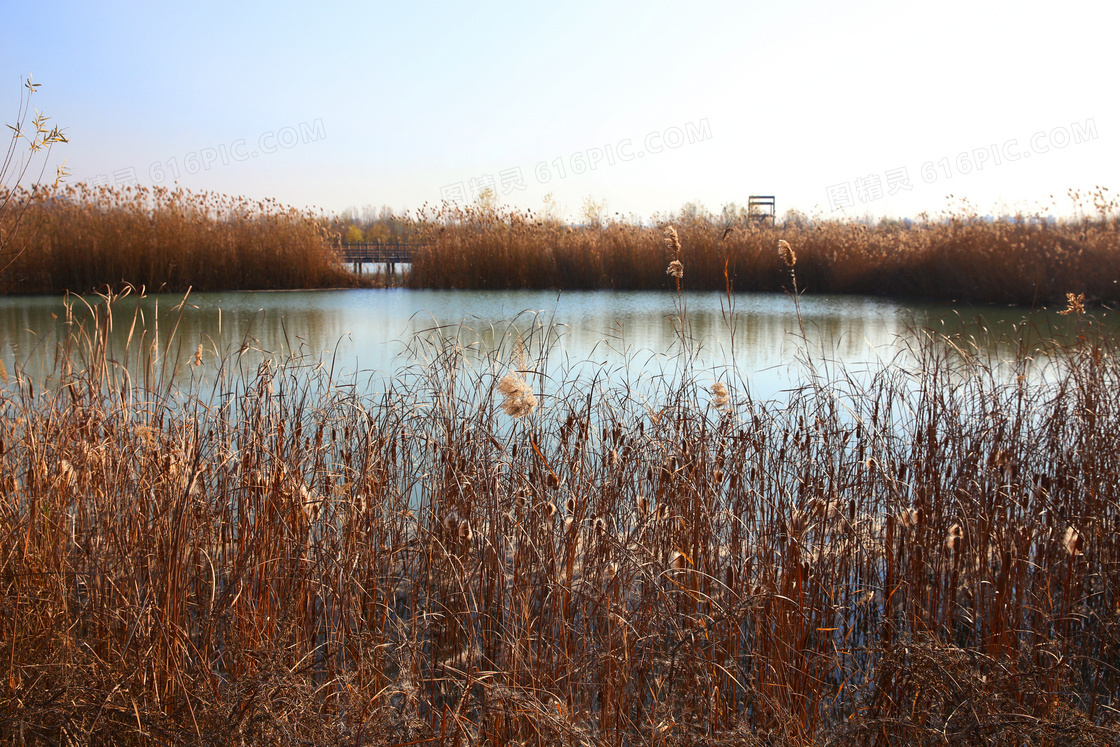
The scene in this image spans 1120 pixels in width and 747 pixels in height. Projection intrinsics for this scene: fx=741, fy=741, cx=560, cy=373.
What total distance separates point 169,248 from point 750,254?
28.4ft

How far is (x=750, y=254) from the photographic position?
11.6 metres

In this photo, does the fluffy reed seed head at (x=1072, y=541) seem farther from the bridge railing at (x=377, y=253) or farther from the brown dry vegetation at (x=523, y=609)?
the bridge railing at (x=377, y=253)

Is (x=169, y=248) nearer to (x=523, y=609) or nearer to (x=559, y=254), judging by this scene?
(x=559, y=254)

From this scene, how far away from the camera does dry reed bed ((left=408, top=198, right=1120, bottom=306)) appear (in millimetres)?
10117

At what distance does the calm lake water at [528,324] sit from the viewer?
5.05 metres

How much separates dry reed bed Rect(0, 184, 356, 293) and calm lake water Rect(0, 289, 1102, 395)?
82 cm

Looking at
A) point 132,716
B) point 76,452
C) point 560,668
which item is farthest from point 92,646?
point 560,668

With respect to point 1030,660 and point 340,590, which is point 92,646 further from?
point 1030,660

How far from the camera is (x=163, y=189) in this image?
1150cm

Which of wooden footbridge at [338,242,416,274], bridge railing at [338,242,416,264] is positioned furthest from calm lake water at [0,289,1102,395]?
bridge railing at [338,242,416,264]

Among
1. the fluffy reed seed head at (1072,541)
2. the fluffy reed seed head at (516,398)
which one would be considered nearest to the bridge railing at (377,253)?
the fluffy reed seed head at (516,398)

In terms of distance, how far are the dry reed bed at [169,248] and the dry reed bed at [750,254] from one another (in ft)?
6.07

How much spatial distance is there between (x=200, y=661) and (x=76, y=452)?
3.66 ft

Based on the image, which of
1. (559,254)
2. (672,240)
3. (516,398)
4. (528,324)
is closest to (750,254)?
(559,254)
